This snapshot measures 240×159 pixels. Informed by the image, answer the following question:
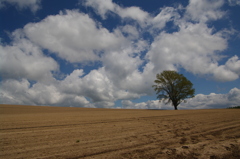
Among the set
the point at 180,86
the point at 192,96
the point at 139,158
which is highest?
the point at 180,86

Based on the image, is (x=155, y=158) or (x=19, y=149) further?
(x=19, y=149)

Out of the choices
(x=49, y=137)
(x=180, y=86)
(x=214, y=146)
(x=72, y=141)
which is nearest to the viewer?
(x=214, y=146)

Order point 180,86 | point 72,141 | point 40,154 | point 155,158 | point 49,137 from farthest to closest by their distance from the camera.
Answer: point 180,86
point 49,137
point 72,141
point 40,154
point 155,158

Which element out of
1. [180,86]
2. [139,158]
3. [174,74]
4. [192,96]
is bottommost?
[139,158]

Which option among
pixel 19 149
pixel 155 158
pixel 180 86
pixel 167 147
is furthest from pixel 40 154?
pixel 180 86

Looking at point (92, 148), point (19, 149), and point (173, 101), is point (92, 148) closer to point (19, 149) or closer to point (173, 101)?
point (19, 149)

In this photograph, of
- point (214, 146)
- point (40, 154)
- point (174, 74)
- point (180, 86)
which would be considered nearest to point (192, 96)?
point (180, 86)

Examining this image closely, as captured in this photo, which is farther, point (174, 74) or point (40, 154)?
point (174, 74)

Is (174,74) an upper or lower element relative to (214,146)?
upper

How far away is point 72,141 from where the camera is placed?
732 centimetres

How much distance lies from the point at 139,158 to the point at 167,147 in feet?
5.65

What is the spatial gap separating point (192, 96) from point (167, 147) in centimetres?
4188

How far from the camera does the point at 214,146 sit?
616 centimetres

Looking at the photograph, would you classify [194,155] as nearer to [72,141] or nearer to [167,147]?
[167,147]
